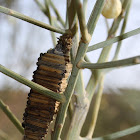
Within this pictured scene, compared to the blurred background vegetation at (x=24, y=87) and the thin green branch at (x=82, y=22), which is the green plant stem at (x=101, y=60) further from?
the blurred background vegetation at (x=24, y=87)

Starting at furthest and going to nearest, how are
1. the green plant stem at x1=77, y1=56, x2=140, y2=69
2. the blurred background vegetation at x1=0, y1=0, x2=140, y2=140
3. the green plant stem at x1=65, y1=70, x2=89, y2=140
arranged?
1. the blurred background vegetation at x1=0, y1=0, x2=140, y2=140
2. the green plant stem at x1=65, y1=70, x2=89, y2=140
3. the green plant stem at x1=77, y1=56, x2=140, y2=69

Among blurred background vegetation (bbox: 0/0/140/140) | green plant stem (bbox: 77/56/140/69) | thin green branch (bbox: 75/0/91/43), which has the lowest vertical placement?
green plant stem (bbox: 77/56/140/69)

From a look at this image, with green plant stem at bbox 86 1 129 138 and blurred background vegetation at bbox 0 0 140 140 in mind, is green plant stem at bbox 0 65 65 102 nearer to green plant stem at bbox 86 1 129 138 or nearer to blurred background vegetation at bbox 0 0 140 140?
green plant stem at bbox 86 1 129 138

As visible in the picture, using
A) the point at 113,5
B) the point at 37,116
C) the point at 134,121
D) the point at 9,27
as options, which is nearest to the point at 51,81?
the point at 37,116

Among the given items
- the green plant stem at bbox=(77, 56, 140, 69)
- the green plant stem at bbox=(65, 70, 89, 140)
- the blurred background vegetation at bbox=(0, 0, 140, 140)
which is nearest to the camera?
the green plant stem at bbox=(77, 56, 140, 69)

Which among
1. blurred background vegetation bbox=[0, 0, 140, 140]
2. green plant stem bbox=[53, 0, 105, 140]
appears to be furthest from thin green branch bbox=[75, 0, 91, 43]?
blurred background vegetation bbox=[0, 0, 140, 140]

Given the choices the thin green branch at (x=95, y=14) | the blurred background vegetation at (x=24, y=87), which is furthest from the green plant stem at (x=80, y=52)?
the blurred background vegetation at (x=24, y=87)

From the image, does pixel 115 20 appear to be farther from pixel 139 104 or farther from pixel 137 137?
pixel 137 137
